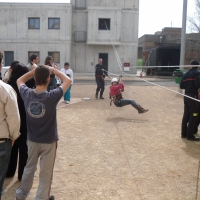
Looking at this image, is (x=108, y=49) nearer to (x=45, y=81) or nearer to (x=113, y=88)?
(x=113, y=88)

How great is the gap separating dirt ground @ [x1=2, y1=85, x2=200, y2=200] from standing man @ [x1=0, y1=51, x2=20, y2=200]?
3.86 ft

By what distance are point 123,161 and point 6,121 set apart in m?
2.83

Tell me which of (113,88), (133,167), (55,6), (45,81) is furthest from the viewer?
(55,6)

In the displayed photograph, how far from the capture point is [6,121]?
308cm

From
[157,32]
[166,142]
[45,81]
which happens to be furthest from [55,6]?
[157,32]

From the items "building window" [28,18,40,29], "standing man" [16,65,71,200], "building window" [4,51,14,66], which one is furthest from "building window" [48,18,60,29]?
"standing man" [16,65,71,200]

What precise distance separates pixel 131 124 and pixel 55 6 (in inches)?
1056

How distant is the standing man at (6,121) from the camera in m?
2.98

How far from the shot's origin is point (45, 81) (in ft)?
11.4

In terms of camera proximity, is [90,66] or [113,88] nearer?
[113,88]

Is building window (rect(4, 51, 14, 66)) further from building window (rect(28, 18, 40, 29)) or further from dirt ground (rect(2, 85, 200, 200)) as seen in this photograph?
dirt ground (rect(2, 85, 200, 200))

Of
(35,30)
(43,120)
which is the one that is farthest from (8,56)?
(43,120)

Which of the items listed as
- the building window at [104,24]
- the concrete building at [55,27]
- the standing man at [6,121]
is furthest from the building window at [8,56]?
the standing man at [6,121]

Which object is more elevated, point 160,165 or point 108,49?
point 108,49
